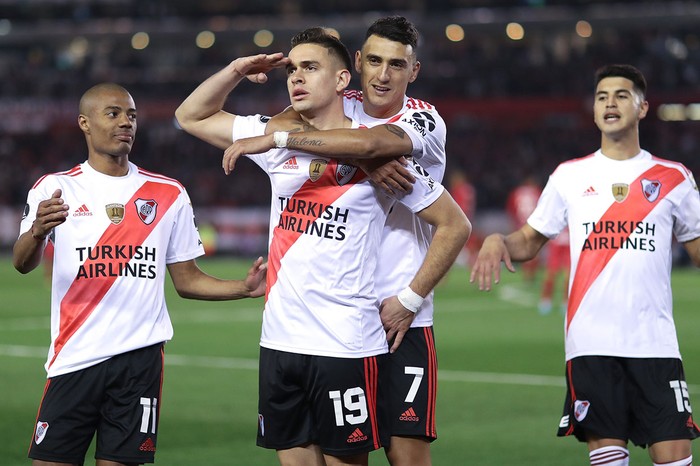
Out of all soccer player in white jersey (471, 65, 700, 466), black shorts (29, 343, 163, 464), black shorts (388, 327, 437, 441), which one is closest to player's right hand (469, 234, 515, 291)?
soccer player in white jersey (471, 65, 700, 466)

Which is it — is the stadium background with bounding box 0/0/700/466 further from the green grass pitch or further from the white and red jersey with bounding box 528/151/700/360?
the white and red jersey with bounding box 528/151/700/360

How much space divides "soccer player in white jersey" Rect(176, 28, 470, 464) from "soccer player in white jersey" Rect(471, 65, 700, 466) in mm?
897

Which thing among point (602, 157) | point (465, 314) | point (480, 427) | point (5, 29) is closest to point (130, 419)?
point (602, 157)

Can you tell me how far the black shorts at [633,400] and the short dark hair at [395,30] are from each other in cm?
212

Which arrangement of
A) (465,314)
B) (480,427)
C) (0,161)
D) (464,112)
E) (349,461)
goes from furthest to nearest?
(0,161) < (464,112) < (465,314) < (480,427) < (349,461)

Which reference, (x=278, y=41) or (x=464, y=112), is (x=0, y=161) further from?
(x=464, y=112)

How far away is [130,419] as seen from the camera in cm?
570

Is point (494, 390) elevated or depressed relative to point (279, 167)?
depressed

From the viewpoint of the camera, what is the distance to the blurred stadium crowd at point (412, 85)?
1689 inches

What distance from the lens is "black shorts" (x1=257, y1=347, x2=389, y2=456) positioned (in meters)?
5.21

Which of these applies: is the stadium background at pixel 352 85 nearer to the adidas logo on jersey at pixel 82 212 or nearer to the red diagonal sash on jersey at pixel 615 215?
the red diagonal sash on jersey at pixel 615 215

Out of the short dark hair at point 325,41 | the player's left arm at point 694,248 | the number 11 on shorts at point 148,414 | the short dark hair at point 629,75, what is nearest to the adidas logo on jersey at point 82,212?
the number 11 on shorts at point 148,414

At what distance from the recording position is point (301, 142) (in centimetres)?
521

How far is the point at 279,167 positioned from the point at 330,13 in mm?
41199
